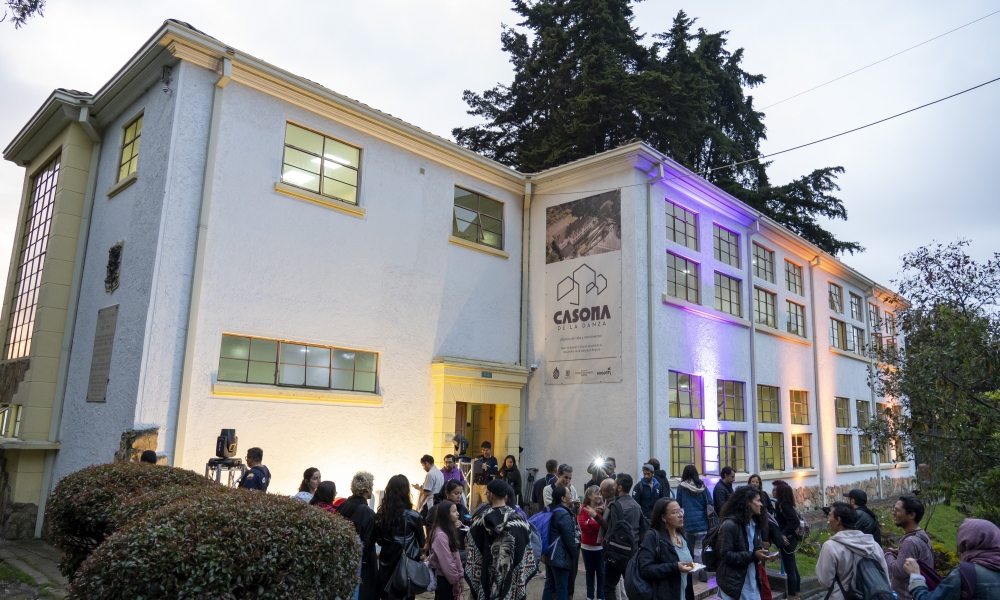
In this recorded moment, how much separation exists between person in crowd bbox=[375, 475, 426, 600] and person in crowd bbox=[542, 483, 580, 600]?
173cm

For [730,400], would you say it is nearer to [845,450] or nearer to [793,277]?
[793,277]

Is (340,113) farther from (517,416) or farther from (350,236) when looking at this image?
(517,416)

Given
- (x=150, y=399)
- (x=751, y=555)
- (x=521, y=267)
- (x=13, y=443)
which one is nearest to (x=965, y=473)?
(x=751, y=555)

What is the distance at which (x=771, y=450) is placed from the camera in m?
18.9

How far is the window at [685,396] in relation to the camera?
15.5m

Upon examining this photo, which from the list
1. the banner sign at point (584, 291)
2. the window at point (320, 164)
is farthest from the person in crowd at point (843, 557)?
the window at point (320, 164)

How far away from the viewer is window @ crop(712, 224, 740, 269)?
1800 centimetres

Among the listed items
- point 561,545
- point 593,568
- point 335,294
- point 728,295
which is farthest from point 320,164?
point 728,295

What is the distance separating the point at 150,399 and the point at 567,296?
9063mm

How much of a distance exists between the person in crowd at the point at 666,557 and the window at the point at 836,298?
67.6 feet

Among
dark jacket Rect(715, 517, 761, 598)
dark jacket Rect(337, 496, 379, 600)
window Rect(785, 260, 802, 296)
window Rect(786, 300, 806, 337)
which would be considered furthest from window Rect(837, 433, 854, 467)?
dark jacket Rect(337, 496, 379, 600)

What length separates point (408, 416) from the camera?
1343 cm

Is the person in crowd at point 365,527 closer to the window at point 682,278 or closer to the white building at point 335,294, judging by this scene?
the white building at point 335,294

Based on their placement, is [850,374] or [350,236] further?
[850,374]
